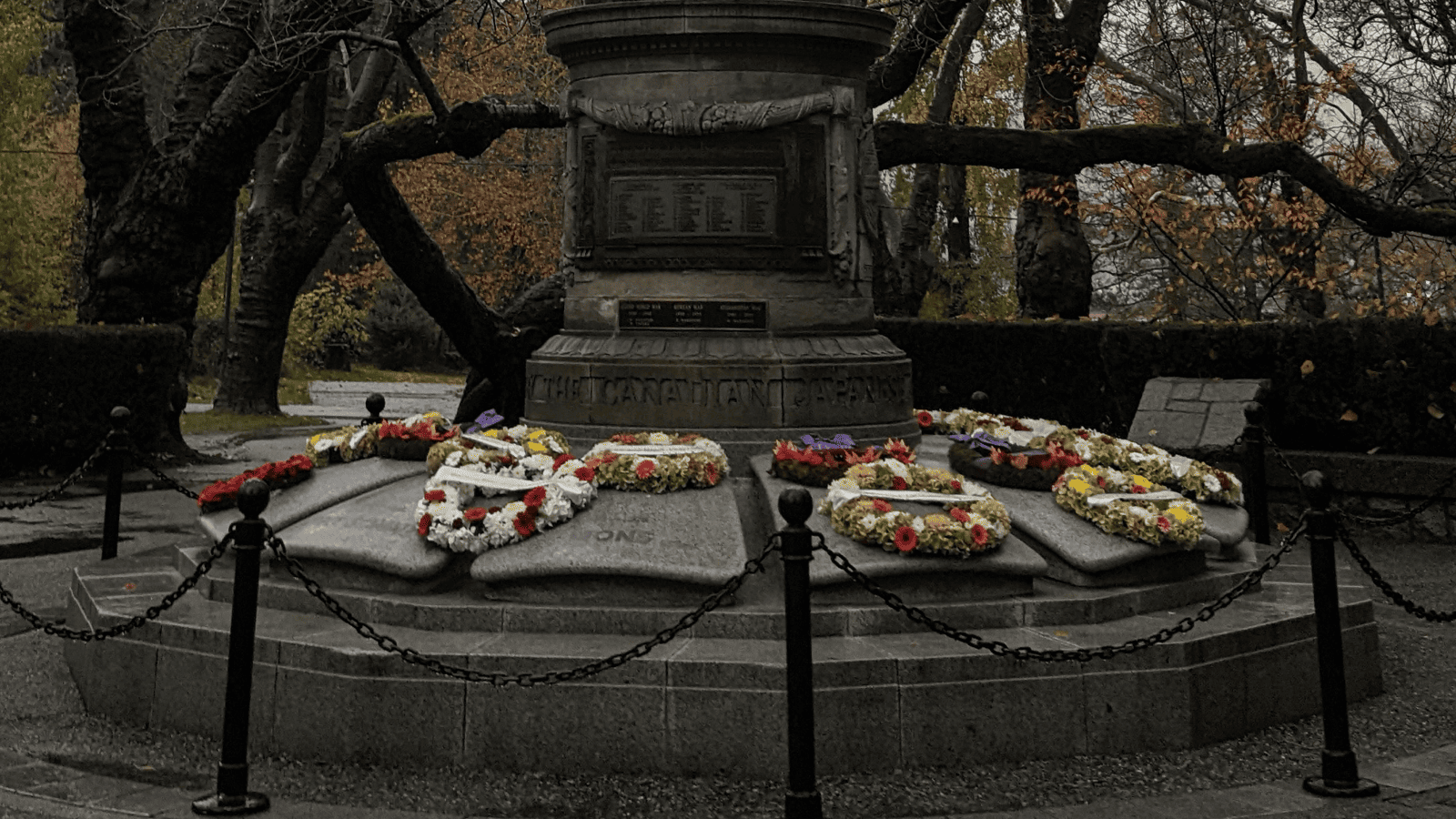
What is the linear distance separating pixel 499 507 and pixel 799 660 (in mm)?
2431

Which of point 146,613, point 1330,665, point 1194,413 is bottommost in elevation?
point 1330,665

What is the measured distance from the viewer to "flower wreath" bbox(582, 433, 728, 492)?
7.34 meters

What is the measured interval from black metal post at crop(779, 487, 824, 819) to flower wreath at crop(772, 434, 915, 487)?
93.5 inches

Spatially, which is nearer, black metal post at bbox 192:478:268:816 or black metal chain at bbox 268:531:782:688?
black metal post at bbox 192:478:268:816

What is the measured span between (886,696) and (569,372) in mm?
3347

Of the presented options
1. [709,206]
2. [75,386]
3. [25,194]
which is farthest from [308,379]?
[709,206]

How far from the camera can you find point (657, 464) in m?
7.37

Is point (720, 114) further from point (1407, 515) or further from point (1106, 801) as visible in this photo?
point (1407, 515)

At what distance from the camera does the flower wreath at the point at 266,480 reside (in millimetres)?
8141

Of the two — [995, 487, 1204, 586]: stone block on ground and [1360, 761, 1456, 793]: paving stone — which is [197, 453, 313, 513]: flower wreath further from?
[1360, 761, 1456, 793]: paving stone

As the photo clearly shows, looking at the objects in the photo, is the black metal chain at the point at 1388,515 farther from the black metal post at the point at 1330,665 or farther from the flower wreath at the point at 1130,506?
the black metal post at the point at 1330,665

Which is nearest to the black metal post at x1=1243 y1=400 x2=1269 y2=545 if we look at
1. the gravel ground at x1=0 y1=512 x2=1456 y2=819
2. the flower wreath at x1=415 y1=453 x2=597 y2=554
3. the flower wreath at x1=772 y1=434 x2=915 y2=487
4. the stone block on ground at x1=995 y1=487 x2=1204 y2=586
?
the stone block on ground at x1=995 y1=487 x2=1204 y2=586

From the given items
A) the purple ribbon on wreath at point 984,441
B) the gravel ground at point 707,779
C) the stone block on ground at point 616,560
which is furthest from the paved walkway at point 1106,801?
the purple ribbon on wreath at point 984,441

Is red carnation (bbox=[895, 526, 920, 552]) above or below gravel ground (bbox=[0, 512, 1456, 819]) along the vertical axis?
above
